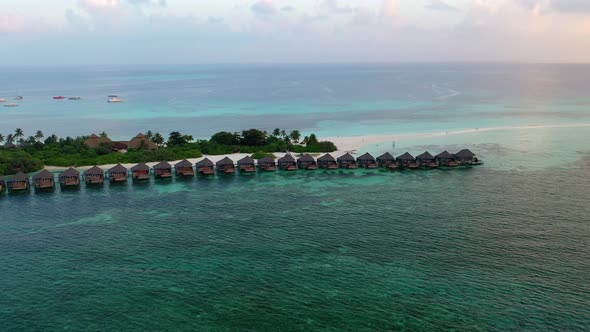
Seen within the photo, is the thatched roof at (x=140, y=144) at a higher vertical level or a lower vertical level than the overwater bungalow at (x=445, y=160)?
higher

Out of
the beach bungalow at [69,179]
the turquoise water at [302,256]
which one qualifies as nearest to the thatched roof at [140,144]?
the beach bungalow at [69,179]

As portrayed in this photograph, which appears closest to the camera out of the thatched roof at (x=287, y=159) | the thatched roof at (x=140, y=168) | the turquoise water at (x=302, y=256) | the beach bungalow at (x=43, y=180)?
the turquoise water at (x=302, y=256)

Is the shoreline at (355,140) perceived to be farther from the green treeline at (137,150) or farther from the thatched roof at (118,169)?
the thatched roof at (118,169)

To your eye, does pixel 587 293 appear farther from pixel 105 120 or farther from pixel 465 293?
pixel 105 120

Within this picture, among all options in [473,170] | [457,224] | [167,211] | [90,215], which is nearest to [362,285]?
[457,224]

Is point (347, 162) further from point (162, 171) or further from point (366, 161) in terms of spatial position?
point (162, 171)
